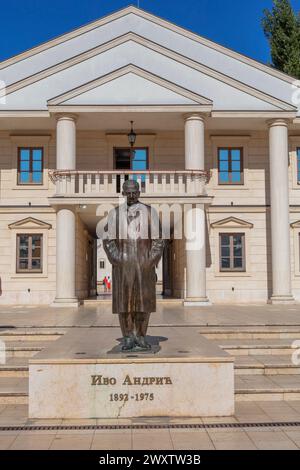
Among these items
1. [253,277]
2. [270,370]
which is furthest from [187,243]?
[270,370]

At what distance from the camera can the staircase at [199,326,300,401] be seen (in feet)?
26.7

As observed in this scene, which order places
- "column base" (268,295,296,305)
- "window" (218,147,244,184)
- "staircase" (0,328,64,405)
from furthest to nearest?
"window" (218,147,244,184) → "column base" (268,295,296,305) → "staircase" (0,328,64,405)

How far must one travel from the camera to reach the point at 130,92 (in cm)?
2153

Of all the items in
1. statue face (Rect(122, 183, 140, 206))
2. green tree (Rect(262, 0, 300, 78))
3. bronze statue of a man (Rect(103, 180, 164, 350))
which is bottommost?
bronze statue of a man (Rect(103, 180, 164, 350))

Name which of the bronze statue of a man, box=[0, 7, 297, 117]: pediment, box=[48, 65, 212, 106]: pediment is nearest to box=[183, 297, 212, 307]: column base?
box=[48, 65, 212, 106]: pediment

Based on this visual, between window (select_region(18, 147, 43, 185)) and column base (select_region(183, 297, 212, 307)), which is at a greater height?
window (select_region(18, 147, 43, 185))

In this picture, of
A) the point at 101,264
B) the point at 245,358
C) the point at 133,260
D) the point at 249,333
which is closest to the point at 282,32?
the point at 249,333

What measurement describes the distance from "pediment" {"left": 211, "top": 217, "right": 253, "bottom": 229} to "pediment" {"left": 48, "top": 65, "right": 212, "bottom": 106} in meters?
5.12

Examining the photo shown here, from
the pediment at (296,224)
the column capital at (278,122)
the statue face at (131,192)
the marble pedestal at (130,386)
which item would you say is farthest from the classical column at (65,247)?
the marble pedestal at (130,386)

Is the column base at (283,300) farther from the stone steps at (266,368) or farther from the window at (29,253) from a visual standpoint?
the stone steps at (266,368)

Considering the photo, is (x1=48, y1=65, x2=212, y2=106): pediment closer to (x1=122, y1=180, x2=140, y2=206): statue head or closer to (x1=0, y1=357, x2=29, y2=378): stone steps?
(x1=0, y1=357, x2=29, y2=378): stone steps
